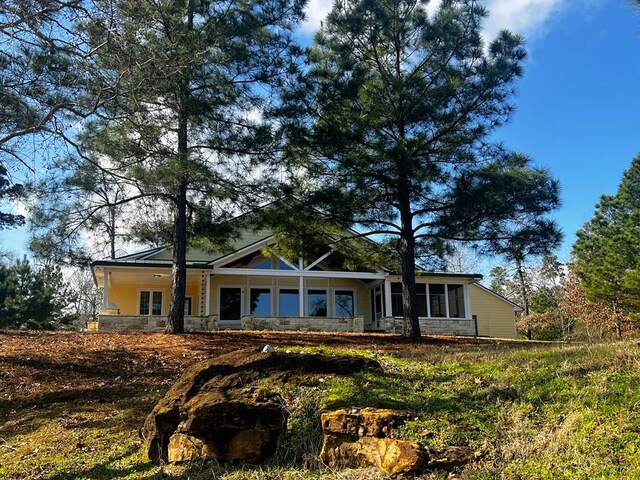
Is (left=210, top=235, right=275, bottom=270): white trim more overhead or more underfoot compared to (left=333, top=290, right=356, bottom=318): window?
more overhead

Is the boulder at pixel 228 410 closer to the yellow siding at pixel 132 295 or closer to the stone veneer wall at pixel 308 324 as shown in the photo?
the stone veneer wall at pixel 308 324

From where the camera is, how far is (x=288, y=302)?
Answer: 2209 cm

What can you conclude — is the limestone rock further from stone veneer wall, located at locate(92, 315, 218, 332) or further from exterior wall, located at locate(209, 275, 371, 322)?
exterior wall, located at locate(209, 275, 371, 322)

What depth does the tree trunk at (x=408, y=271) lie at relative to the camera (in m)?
13.3

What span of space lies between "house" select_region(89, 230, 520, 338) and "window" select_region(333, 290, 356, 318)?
4 centimetres

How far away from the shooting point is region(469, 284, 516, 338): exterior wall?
26.4 meters

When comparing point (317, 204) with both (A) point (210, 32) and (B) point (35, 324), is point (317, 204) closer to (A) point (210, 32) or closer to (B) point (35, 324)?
(A) point (210, 32)

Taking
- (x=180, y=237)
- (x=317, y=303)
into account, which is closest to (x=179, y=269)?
(x=180, y=237)

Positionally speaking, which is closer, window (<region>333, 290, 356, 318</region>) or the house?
the house

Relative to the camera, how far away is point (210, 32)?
11734 millimetres

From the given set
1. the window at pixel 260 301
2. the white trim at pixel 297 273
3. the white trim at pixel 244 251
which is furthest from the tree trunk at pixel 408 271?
the window at pixel 260 301

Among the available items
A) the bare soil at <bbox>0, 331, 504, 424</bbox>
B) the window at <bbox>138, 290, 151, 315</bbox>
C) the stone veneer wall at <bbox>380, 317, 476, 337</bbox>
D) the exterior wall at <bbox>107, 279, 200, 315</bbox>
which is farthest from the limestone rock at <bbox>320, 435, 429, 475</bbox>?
the window at <bbox>138, 290, 151, 315</bbox>

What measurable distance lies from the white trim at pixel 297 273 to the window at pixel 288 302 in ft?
6.41

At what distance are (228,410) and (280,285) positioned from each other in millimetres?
16794
